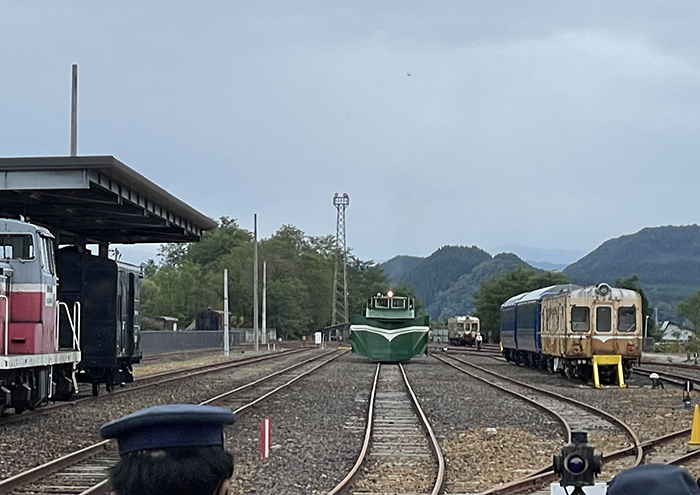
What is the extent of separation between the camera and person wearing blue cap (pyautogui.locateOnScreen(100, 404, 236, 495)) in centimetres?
249

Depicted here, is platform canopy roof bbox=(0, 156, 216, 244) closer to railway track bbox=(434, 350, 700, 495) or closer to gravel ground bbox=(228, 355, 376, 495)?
gravel ground bbox=(228, 355, 376, 495)

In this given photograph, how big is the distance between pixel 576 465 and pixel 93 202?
703 inches

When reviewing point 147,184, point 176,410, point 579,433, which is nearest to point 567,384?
point 147,184

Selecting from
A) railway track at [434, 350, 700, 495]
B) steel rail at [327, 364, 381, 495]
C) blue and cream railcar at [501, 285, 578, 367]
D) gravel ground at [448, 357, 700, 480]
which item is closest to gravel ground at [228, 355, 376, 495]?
steel rail at [327, 364, 381, 495]

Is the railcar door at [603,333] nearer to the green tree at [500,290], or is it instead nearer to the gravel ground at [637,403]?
the gravel ground at [637,403]

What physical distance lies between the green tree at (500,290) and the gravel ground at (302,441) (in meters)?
78.7

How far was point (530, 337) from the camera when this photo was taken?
3769 centimetres

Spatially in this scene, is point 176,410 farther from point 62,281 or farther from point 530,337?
point 530,337

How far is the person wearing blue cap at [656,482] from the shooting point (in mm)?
2486

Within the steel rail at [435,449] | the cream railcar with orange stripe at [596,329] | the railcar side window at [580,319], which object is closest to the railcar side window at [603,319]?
the cream railcar with orange stripe at [596,329]

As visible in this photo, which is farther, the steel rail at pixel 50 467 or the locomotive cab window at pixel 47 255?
the locomotive cab window at pixel 47 255

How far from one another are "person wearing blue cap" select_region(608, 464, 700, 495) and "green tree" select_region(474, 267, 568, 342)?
9906 cm

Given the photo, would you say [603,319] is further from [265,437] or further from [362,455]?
[265,437]

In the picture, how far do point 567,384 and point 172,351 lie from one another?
120 feet
